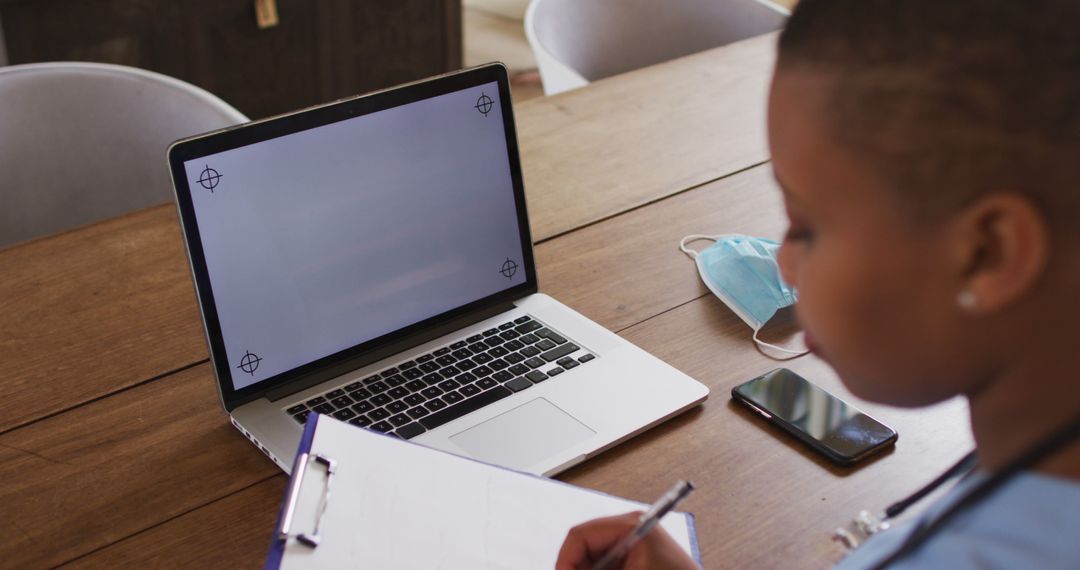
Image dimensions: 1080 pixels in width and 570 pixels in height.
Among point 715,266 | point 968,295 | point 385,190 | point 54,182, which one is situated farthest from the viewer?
point 54,182

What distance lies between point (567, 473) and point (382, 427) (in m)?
0.17

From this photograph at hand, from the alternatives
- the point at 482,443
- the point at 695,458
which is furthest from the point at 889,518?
the point at 482,443

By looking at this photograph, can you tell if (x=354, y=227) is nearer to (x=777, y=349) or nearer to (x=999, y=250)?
(x=777, y=349)

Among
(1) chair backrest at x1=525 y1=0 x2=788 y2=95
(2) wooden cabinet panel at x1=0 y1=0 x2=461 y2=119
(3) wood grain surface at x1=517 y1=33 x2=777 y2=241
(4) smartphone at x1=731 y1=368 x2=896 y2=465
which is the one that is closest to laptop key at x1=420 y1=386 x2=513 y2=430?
(4) smartphone at x1=731 y1=368 x2=896 y2=465

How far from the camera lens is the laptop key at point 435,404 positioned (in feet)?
3.14

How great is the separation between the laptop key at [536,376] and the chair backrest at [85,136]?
722 millimetres

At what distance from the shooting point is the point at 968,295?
512mm

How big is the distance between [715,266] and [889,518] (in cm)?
43

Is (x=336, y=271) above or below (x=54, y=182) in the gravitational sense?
above

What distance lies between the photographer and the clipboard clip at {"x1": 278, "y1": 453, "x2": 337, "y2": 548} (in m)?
0.74

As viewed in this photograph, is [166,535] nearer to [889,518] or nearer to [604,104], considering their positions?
[889,518]

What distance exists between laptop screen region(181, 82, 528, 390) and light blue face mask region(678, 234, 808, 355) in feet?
0.71

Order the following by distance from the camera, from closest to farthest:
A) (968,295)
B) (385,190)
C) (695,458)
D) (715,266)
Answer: (968,295), (695,458), (385,190), (715,266)

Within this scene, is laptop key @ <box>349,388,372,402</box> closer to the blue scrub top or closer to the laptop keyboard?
the laptop keyboard
